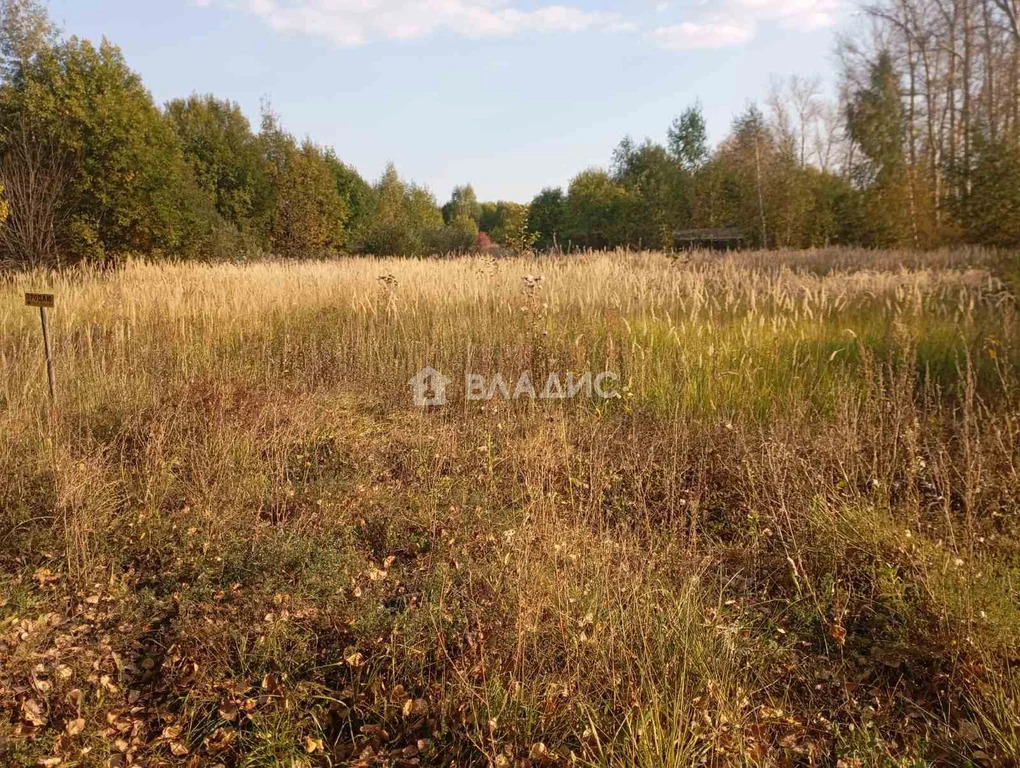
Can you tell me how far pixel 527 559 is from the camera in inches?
101

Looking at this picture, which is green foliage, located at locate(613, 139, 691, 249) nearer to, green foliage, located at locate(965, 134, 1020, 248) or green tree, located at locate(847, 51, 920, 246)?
green tree, located at locate(847, 51, 920, 246)

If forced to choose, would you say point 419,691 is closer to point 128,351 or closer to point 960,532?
point 960,532

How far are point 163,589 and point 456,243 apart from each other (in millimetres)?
27103

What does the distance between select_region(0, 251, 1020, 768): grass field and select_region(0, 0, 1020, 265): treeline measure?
5.00 meters

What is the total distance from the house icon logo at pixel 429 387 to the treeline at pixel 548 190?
4453mm

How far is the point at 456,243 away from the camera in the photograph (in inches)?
1131

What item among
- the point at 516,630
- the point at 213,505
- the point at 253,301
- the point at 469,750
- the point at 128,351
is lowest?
the point at 469,750

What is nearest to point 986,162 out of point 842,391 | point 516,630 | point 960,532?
point 842,391

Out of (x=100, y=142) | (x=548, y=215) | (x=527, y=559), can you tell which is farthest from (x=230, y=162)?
(x=527, y=559)

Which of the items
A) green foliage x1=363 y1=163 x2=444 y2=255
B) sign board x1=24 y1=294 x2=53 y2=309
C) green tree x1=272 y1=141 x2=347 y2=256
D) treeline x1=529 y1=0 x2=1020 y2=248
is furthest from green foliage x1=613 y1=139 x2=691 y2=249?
sign board x1=24 y1=294 x2=53 y2=309

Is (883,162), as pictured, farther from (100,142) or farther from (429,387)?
(100,142)

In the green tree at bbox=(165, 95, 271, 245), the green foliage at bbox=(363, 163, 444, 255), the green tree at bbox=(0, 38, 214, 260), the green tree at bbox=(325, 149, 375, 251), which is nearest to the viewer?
the green tree at bbox=(0, 38, 214, 260)

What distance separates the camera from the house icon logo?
4.90 metres

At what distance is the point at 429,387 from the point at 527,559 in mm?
2778
